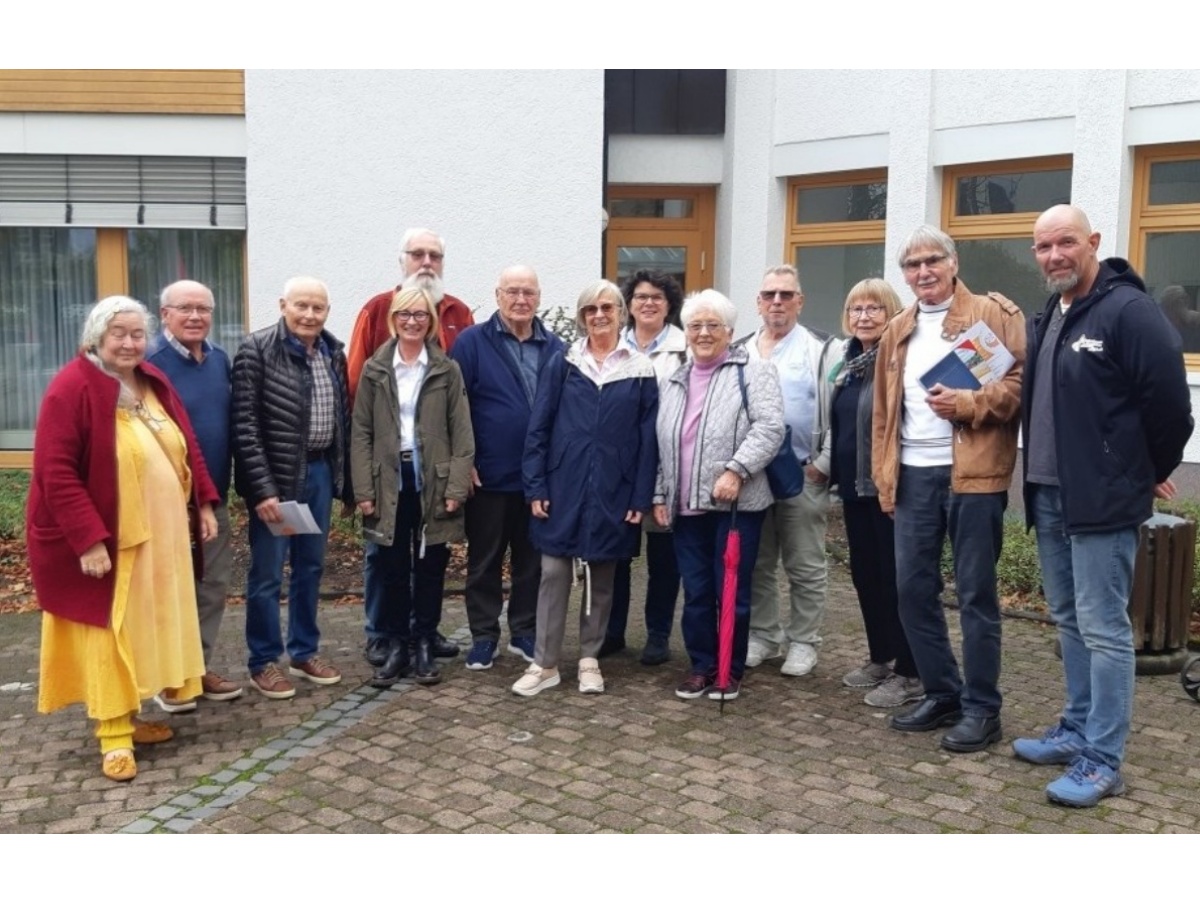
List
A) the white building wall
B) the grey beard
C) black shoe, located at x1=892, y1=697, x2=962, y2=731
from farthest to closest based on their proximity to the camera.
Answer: the white building wall, the grey beard, black shoe, located at x1=892, y1=697, x2=962, y2=731

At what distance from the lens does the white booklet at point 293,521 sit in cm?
568

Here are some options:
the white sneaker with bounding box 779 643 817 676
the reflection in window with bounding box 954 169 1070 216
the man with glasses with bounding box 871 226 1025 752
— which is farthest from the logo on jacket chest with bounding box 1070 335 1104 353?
the reflection in window with bounding box 954 169 1070 216

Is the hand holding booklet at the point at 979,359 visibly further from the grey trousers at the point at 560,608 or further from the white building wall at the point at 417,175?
the white building wall at the point at 417,175

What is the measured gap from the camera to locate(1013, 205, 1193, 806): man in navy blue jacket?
4.46 metres

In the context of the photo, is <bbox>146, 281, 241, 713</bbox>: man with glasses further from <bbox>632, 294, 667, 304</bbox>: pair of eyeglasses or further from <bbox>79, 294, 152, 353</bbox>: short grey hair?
<bbox>632, 294, 667, 304</bbox>: pair of eyeglasses

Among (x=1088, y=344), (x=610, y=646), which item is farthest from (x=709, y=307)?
(x=610, y=646)

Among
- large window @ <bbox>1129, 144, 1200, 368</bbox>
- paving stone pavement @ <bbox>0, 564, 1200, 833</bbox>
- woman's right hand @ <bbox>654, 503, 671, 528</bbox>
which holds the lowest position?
paving stone pavement @ <bbox>0, 564, 1200, 833</bbox>

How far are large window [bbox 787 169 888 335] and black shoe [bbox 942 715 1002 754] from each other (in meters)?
7.24

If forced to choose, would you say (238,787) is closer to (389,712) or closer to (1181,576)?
(389,712)

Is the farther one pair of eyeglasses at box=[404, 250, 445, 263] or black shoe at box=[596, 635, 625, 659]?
black shoe at box=[596, 635, 625, 659]

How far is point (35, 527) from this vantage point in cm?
491

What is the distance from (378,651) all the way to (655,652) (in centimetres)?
147

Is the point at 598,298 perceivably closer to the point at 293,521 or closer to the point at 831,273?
the point at 293,521

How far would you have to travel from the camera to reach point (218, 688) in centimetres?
598
